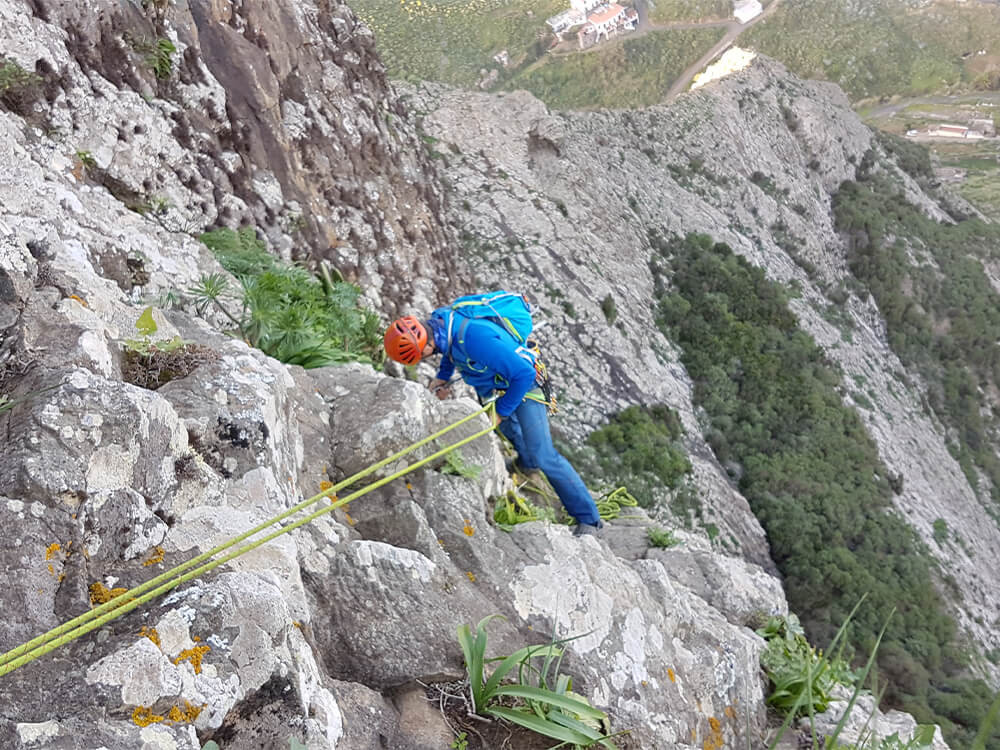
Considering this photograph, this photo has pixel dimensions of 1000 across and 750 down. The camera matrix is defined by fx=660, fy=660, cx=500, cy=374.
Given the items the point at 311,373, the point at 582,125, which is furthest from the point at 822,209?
the point at 311,373

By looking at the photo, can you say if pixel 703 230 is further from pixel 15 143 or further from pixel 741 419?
pixel 15 143

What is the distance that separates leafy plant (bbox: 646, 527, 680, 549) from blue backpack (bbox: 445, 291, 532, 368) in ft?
8.92

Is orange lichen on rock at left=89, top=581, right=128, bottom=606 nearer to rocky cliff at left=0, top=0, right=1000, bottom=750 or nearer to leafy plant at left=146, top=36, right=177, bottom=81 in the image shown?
rocky cliff at left=0, top=0, right=1000, bottom=750

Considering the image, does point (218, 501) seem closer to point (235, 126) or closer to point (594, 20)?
point (235, 126)

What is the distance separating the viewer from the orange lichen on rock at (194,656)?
2.08 m

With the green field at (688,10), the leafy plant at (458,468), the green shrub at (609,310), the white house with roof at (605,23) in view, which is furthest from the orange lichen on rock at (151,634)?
the green field at (688,10)

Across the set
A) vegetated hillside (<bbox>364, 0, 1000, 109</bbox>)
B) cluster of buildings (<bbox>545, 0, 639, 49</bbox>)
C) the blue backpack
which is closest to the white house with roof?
cluster of buildings (<bbox>545, 0, 639, 49</bbox>)

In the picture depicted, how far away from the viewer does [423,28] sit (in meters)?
32.0

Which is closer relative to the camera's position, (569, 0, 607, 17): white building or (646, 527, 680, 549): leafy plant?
(646, 527, 680, 549): leafy plant

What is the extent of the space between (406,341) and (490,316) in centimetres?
72

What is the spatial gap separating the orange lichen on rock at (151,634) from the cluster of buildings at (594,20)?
169ft

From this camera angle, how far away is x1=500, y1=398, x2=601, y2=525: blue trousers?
5930 mm

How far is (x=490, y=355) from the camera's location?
5.14 m

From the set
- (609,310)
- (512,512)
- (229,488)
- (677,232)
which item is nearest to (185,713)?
(229,488)
